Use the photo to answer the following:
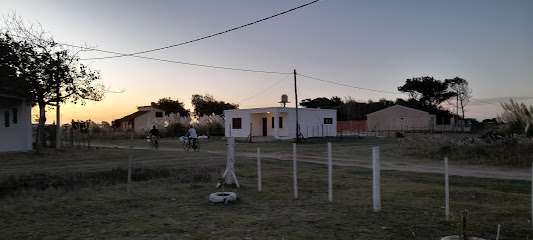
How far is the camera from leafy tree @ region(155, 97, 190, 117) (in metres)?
74.1

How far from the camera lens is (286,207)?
24.7ft

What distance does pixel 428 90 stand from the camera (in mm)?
77750

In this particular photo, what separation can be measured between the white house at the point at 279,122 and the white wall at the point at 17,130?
1838 centimetres

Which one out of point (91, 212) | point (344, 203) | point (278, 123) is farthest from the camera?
point (278, 123)

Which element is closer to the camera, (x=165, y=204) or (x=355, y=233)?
(x=355, y=233)

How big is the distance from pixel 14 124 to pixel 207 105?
54227mm

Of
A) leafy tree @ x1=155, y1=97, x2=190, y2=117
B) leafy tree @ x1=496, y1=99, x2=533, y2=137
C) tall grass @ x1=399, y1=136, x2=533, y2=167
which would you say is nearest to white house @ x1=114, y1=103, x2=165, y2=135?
Result: leafy tree @ x1=155, y1=97, x2=190, y2=117

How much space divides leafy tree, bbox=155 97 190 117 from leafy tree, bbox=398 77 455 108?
44.0 metres

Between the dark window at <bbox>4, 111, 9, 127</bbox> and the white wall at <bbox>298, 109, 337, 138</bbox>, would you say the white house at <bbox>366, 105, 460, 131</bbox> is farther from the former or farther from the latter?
the dark window at <bbox>4, 111, 9, 127</bbox>

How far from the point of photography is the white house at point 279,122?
38375 millimetres

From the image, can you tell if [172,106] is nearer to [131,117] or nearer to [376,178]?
[131,117]

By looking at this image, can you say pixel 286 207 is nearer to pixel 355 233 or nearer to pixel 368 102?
pixel 355 233

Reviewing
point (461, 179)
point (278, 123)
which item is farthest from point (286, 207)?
point (278, 123)

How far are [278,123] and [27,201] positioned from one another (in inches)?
1159
